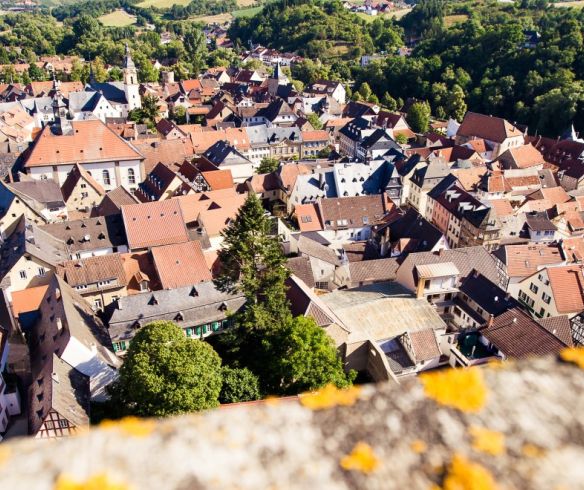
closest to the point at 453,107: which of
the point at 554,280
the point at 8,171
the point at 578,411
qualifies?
the point at 554,280

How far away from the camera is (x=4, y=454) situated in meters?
3.75

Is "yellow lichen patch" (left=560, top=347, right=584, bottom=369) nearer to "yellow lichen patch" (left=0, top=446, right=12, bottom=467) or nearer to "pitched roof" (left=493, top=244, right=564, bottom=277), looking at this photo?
"yellow lichen patch" (left=0, top=446, right=12, bottom=467)

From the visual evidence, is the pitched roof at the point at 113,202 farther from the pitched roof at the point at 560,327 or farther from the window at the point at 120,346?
the pitched roof at the point at 560,327

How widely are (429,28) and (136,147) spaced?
13406 centimetres

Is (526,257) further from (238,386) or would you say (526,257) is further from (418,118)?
(418,118)

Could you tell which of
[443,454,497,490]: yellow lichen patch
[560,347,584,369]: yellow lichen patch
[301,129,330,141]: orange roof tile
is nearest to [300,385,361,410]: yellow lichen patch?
[443,454,497,490]: yellow lichen patch

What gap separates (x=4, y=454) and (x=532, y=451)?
4.05 metres

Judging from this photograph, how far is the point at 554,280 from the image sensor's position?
3538cm

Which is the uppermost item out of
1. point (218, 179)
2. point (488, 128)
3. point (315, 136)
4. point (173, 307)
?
point (173, 307)

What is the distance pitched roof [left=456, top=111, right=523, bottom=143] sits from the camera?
76.5 meters

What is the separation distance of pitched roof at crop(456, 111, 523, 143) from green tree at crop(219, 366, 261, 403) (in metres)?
65.8

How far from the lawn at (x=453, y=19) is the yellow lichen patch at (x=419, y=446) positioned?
578 feet

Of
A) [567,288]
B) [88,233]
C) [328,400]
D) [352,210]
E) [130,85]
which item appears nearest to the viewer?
[328,400]

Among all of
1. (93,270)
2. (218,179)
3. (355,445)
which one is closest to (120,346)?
(93,270)
